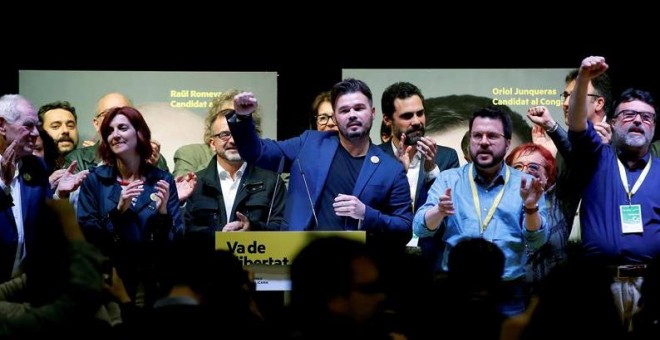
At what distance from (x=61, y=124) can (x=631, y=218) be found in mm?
3946

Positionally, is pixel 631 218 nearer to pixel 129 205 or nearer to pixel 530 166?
pixel 530 166

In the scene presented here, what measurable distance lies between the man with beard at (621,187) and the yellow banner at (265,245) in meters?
1.40

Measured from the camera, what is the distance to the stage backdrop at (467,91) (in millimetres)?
7852

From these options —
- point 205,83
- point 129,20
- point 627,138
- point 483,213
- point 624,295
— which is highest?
point 129,20

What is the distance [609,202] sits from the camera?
5734 mm

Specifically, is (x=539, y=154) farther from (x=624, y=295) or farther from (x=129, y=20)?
(x=129, y=20)

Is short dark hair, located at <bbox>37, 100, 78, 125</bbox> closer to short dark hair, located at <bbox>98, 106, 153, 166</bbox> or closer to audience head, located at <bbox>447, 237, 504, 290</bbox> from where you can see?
short dark hair, located at <bbox>98, 106, 153, 166</bbox>

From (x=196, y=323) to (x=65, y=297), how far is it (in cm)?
48

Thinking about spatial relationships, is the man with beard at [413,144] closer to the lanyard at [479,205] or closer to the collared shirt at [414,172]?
the collared shirt at [414,172]

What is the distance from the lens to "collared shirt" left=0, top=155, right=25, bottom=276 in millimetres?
5598

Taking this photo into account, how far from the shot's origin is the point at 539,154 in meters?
6.74

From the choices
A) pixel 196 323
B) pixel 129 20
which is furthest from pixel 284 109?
pixel 196 323

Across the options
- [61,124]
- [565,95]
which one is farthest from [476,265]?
[61,124]

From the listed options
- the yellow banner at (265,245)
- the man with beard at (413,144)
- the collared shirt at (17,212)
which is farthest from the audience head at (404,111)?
the collared shirt at (17,212)
